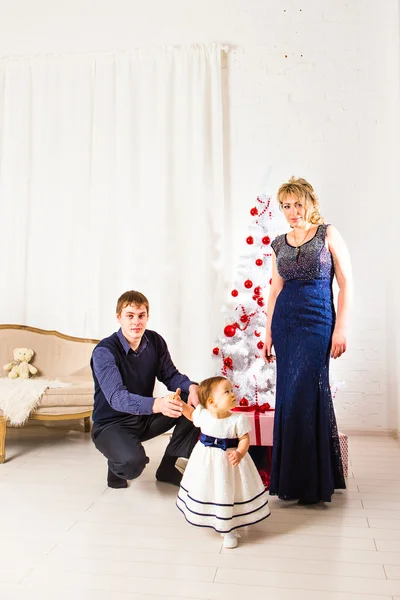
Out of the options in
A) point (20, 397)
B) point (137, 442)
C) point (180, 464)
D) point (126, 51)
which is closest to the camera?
point (137, 442)

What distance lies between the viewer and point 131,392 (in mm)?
3168

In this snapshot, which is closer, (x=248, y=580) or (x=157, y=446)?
(x=248, y=580)

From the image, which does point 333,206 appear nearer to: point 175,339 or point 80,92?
point 175,339

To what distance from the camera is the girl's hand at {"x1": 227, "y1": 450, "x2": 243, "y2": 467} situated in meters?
2.40

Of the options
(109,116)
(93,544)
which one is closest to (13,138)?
(109,116)

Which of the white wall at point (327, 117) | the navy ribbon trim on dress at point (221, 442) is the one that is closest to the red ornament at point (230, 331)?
the white wall at point (327, 117)

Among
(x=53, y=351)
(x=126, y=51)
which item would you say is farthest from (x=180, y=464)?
(x=126, y=51)

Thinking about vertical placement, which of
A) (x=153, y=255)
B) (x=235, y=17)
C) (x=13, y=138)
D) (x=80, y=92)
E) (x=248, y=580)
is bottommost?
(x=248, y=580)

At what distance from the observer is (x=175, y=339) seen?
4.66 metres

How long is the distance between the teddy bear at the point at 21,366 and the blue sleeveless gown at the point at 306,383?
7.03 feet

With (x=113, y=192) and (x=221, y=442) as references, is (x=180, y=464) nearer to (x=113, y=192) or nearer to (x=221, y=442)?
(x=221, y=442)

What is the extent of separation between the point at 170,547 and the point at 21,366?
7.92 ft

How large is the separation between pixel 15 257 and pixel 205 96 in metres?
1.87

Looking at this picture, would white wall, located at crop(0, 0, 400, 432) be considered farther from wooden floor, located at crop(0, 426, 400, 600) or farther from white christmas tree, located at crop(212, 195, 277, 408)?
wooden floor, located at crop(0, 426, 400, 600)
